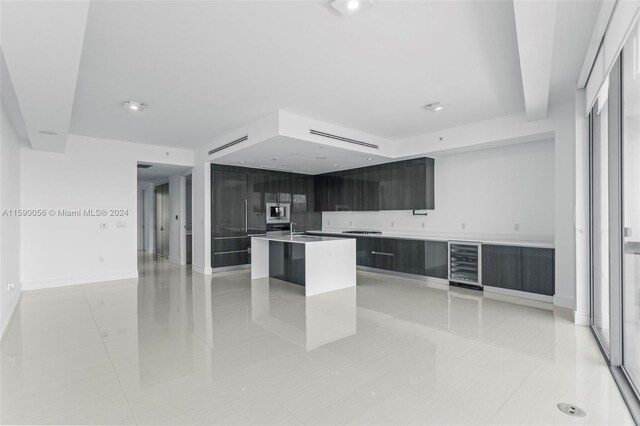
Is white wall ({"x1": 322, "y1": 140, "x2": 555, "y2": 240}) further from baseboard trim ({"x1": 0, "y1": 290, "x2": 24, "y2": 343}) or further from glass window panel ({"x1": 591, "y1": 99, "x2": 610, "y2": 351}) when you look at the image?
baseboard trim ({"x1": 0, "y1": 290, "x2": 24, "y2": 343})

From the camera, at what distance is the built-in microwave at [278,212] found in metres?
8.24

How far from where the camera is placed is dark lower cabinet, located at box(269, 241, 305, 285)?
561 cm

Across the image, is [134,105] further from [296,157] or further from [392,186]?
[392,186]

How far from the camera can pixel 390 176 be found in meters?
7.14

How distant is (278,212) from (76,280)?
435 cm

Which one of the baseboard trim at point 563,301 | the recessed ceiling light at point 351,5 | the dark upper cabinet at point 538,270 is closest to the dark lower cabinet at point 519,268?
the dark upper cabinet at point 538,270

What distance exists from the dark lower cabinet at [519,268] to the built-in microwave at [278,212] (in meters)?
4.83

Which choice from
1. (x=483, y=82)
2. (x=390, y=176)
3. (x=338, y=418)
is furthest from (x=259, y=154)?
(x=338, y=418)

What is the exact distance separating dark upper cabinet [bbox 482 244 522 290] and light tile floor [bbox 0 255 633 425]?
0.57m

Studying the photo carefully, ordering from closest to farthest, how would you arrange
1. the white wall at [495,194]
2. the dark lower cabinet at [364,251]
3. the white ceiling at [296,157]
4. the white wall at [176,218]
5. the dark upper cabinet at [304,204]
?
the white wall at [495,194] < the white ceiling at [296,157] < the dark lower cabinet at [364,251] < the white wall at [176,218] < the dark upper cabinet at [304,204]

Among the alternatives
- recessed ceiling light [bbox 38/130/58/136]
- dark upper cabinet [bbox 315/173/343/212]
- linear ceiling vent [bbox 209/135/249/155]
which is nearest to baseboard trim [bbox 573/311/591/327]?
linear ceiling vent [bbox 209/135/249/155]

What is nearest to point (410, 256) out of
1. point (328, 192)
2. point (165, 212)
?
point (328, 192)

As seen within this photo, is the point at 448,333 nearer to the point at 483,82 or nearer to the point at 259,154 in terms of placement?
the point at 483,82

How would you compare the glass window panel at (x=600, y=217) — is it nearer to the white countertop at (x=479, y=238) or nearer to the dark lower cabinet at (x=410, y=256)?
the white countertop at (x=479, y=238)
